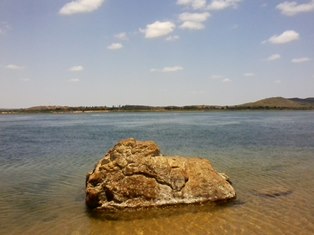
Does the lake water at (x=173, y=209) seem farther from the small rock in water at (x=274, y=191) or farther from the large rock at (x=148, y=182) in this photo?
the large rock at (x=148, y=182)

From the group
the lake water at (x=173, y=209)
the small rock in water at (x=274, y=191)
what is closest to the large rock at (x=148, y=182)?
the lake water at (x=173, y=209)

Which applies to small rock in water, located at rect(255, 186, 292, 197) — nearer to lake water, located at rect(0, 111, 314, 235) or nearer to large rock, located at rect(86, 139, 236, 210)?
lake water, located at rect(0, 111, 314, 235)

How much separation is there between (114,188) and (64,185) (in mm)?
4276

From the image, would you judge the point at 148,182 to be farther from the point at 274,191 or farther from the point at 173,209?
the point at 274,191

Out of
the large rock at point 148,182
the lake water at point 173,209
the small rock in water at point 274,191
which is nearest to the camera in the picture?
the lake water at point 173,209

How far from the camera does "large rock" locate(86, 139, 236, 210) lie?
1340cm

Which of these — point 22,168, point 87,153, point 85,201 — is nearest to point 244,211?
point 85,201

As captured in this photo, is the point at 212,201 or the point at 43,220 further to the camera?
the point at 212,201

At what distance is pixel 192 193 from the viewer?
13672 millimetres

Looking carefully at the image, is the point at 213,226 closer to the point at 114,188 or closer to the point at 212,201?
the point at 212,201

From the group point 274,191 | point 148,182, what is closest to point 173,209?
point 148,182

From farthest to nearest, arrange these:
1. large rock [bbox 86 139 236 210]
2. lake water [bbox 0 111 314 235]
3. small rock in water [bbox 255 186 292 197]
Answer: small rock in water [bbox 255 186 292 197] → large rock [bbox 86 139 236 210] → lake water [bbox 0 111 314 235]

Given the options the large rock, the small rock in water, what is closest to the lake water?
the small rock in water

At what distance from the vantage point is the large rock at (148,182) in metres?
13.4
